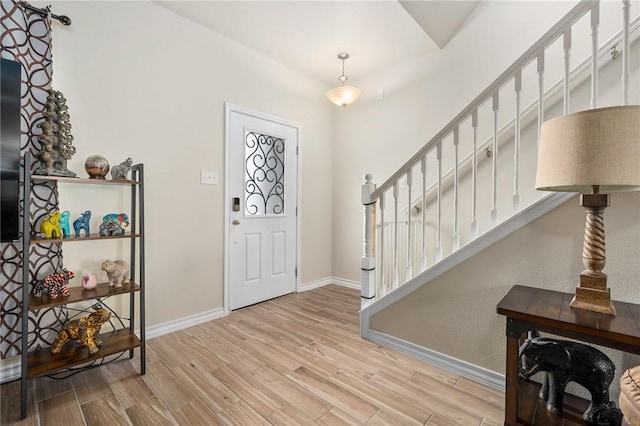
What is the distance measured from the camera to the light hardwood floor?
149cm

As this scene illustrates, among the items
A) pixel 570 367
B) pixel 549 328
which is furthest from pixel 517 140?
pixel 570 367

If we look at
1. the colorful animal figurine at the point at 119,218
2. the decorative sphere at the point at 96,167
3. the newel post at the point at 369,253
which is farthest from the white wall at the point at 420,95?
the decorative sphere at the point at 96,167

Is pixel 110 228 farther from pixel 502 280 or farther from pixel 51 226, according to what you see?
pixel 502 280

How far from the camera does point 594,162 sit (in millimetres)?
1059

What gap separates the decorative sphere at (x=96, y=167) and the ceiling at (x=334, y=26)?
1.47 meters

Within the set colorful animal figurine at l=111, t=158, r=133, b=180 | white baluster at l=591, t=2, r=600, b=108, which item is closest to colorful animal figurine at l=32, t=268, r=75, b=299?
colorful animal figurine at l=111, t=158, r=133, b=180

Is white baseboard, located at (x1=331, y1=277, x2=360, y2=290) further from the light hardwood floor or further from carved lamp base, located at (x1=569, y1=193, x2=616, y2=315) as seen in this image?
carved lamp base, located at (x1=569, y1=193, x2=616, y2=315)

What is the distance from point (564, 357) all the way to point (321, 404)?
120 centimetres

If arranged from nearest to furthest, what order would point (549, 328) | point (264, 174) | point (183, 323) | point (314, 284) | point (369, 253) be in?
point (549, 328), point (369, 253), point (183, 323), point (264, 174), point (314, 284)

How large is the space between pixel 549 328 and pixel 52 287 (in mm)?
2599

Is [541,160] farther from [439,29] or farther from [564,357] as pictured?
[439,29]

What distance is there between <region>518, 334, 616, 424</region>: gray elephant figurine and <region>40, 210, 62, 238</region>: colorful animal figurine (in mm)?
2579

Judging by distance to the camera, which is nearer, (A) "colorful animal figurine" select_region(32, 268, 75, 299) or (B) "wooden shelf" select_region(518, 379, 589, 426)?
(B) "wooden shelf" select_region(518, 379, 589, 426)

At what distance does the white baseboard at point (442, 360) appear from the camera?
172 cm
